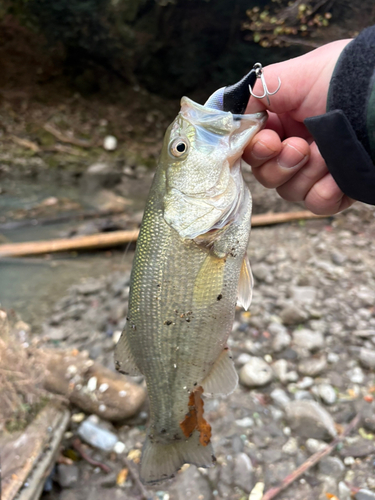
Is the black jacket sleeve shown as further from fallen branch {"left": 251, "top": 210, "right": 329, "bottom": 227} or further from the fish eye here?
fallen branch {"left": 251, "top": 210, "right": 329, "bottom": 227}

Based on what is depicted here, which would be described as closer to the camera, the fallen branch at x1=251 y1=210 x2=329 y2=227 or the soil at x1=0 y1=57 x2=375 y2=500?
the soil at x1=0 y1=57 x2=375 y2=500

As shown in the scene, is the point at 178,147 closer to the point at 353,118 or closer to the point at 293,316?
the point at 353,118

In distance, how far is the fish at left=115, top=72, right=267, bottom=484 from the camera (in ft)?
5.40

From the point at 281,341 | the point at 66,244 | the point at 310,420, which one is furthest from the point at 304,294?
the point at 66,244

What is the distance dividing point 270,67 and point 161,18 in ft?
24.5

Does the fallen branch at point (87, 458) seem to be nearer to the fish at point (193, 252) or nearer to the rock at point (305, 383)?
the fish at point (193, 252)

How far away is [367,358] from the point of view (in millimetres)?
3219

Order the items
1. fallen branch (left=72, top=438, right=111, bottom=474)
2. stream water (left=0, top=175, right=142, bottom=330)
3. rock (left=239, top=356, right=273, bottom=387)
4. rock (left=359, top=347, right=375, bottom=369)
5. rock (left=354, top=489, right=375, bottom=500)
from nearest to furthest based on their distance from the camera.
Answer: rock (left=354, top=489, right=375, bottom=500) → fallen branch (left=72, top=438, right=111, bottom=474) → rock (left=239, top=356, right=273, bottom=387) → rock (left=359, top=347, right=375, bottom=369) → stream water (left=0, top=175, right=142, bottom=330)

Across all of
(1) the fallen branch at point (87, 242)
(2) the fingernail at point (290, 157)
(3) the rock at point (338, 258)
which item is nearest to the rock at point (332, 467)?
(2) the fingernail at point (290, 157)

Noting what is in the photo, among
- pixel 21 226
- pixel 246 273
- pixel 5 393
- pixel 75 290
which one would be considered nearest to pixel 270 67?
pixel 246 273

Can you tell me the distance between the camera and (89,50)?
339 inches

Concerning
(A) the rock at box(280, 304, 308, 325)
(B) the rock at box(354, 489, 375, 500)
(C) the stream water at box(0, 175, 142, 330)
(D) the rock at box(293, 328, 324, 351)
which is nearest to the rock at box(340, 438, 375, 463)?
(B) the rock at box(354, 489, 375, 500)

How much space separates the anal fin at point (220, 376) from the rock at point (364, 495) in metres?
1.45

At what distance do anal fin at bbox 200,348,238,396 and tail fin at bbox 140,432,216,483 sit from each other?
0.98 feet
